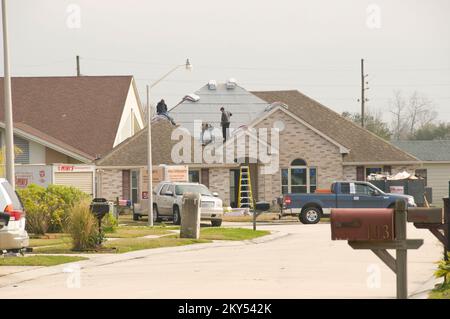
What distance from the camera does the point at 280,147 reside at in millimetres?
58344

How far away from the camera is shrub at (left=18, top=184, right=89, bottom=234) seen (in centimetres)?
3312

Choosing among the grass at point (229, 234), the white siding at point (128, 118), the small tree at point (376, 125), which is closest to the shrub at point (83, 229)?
the grass at point (229, 234)

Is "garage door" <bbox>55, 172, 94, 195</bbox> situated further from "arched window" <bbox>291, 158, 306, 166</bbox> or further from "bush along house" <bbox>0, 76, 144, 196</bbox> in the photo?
"arched window" <bbox>291, 158, 306, 166</bbox>

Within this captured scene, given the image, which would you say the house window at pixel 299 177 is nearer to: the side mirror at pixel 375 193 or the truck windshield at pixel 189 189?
the side mirror at pixel 375 193

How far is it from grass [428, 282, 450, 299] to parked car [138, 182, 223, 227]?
25.8m

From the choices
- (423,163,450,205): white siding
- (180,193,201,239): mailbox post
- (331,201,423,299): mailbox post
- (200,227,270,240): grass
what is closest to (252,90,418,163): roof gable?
(423,163,450,205): white siding

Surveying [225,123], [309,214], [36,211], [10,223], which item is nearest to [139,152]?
[225,123]

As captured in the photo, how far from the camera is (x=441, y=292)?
49.9 feet

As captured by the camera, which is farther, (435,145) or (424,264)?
(435,145)

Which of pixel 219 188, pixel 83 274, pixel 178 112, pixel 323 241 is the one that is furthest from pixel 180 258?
pixel 178 112

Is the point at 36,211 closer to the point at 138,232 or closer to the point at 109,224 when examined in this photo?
the point at 109,224

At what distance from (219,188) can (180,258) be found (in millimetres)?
33484

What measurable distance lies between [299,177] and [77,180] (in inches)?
659
